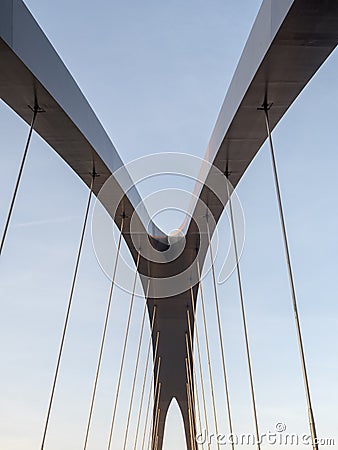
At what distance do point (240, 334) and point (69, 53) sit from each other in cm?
687

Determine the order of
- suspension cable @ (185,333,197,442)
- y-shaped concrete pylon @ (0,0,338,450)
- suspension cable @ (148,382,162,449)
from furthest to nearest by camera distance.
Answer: suspension cable @ (148,382,162,449), suspension cable @ (185,333,197,442), y-shaped concrete pylon @ (0,0,338,450)

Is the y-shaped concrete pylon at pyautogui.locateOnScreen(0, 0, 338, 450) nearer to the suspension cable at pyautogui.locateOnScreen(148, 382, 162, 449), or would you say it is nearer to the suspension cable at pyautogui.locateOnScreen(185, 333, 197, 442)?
the suspension cable at pyautogui.locateOnScreen(185, 333, 197, 442)

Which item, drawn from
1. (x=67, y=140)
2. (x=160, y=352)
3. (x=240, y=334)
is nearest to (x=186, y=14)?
(x=67, y=140)

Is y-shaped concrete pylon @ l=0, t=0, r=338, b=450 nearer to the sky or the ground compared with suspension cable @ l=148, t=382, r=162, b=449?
nearer to the ground

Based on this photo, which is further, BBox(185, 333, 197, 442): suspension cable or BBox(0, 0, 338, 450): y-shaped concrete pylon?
BBox(185, 333, 197, 442): suspension cable

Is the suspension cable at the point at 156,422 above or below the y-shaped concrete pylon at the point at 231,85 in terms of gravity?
above

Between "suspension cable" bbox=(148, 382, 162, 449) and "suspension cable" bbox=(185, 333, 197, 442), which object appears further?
"suspension cable" bbox=(148, 382, 162, 449)

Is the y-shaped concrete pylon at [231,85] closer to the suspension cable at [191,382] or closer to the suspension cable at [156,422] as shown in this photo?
the suspension cable at [191,382]

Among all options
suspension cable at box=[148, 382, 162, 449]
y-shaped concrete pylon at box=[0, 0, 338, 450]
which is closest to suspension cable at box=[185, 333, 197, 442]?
suspension cable at box=[148, 382, 162, 449]

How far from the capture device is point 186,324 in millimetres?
14969

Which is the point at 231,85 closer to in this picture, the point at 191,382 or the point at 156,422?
the point at 191,382

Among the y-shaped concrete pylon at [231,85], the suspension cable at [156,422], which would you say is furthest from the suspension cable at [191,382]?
the y-shaped concrete pylon at [231,85]

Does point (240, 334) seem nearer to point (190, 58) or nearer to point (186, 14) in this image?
point (190, 58)

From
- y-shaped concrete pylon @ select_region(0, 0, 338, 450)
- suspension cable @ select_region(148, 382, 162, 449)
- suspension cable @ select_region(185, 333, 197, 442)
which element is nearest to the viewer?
y-shaped concrete pylon @ select_region(0, 0, 338, 450)
